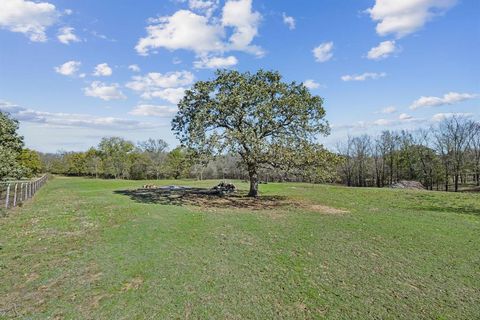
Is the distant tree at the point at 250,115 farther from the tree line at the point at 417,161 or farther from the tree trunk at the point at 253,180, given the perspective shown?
the tree line at the point at 417,161

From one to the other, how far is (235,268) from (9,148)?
2526 centimetres

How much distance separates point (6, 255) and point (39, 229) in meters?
2.90

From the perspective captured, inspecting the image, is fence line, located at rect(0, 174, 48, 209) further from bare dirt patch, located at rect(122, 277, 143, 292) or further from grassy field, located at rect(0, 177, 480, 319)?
bare dirt patch, located at rect(122, 277, 143, 292)

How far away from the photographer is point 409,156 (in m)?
54.1

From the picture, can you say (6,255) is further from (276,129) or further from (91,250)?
(276,129)

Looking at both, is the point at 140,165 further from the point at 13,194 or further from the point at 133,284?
the point at 133,284

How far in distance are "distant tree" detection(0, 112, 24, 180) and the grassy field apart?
6984mm

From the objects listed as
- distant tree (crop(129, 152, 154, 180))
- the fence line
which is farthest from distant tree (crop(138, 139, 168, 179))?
the fence line

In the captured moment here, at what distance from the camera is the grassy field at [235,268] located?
210 inches

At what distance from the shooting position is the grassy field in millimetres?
5328

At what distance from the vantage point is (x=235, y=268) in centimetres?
716

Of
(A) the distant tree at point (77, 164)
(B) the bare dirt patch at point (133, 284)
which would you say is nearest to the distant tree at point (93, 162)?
(A) the distant tree at point (77, 164)

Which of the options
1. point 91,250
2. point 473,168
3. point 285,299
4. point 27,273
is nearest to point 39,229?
point 91,250

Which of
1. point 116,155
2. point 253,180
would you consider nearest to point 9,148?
point 253,180
